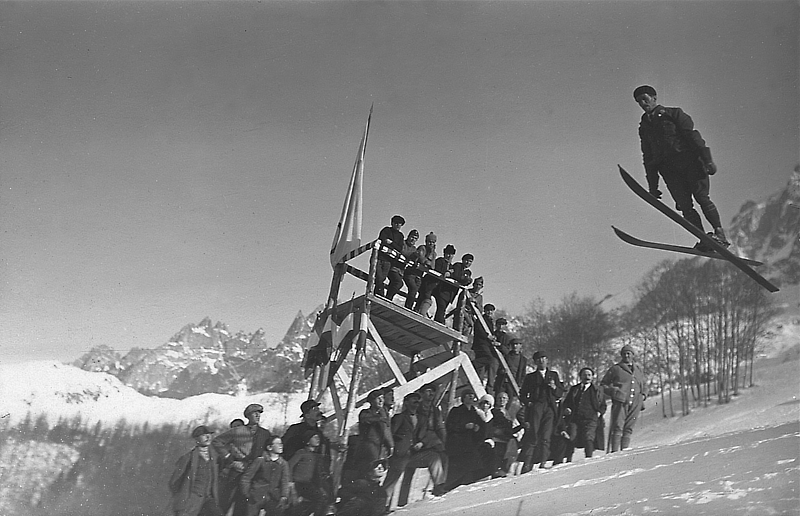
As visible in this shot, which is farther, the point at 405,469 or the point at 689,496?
the point at 405,469

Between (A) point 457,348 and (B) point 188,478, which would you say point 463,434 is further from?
(B) point 188,478

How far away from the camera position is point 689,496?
8.87 metres

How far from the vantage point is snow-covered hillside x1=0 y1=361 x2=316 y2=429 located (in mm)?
10898

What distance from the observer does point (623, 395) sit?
34.0 feet

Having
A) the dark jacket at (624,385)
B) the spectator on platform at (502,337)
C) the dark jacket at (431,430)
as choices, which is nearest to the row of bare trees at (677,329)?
the spectator on platform at (502,337)

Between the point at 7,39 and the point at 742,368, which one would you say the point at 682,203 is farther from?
the point at 7,39

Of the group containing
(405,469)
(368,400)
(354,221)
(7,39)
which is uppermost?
(7,39)

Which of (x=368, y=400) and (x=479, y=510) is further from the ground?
(x=368, y=400)

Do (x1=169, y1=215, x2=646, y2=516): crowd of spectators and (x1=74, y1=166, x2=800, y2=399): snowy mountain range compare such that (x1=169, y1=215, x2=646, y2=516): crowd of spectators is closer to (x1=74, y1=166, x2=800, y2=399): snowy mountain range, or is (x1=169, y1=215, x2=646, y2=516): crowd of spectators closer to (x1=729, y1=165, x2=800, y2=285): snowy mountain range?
(x1=74, y1=166, x2=800, y2=399): snowy mountain range

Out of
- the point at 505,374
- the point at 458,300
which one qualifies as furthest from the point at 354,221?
the point at 505,374

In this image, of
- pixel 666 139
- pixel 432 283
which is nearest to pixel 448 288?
pixel 432 283

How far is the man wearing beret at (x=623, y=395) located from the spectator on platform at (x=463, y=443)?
155cm

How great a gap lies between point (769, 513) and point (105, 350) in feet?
25.1

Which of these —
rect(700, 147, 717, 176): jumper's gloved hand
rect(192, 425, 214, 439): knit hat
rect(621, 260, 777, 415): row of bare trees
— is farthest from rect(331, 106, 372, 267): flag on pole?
rect(621, 260, 777, 415): row of bare trees
